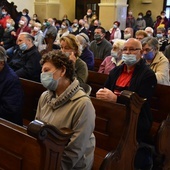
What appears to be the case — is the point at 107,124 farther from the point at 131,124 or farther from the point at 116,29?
the point at 116,29

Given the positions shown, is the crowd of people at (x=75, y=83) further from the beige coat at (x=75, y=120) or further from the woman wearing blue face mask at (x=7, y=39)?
the woman wearing blue face mask at (x=7, y=39)

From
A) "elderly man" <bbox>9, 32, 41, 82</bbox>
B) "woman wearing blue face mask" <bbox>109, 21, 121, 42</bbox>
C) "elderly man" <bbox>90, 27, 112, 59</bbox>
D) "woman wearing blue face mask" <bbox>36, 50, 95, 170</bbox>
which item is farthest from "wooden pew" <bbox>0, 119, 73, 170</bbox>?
"woman wearing blue face mask" <bbox>109, 21, 121, 42</bbox>

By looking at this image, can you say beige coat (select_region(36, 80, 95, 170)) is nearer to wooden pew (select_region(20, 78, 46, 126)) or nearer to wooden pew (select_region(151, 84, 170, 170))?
wooden pew (select_region(151, 84, 170, 170))

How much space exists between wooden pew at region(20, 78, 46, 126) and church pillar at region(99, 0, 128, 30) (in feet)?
27.6

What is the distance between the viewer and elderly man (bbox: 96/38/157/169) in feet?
8.80

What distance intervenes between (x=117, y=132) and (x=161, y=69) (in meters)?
1.37

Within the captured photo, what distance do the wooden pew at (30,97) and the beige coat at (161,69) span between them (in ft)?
4.50

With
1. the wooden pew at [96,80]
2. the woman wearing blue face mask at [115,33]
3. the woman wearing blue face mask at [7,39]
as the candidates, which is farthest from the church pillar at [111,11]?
the wooden pew at [96,80]

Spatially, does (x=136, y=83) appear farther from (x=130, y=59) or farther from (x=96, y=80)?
(x=96, y=80)

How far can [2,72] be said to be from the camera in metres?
2.83

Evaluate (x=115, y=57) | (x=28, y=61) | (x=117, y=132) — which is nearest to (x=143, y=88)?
(x=117, y=132)

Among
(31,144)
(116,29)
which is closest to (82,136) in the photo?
(31,144)

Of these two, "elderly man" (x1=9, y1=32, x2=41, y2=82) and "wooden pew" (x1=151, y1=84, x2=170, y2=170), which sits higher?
"elderly man" (x1=9, y1=32, x2=41, y2=82)

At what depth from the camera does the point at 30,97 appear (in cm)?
333
